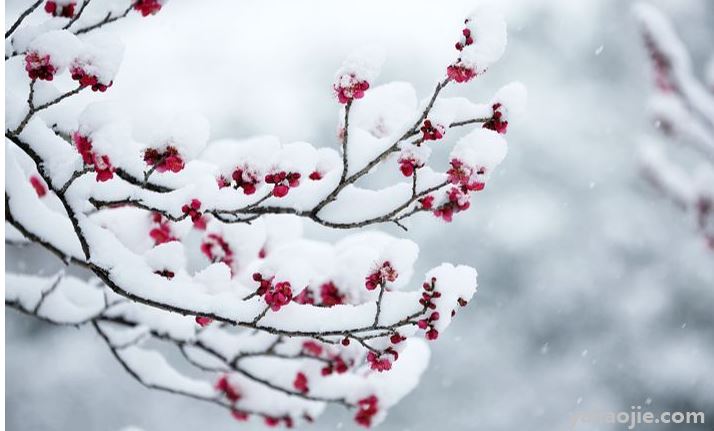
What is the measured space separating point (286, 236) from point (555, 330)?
31.3 feet

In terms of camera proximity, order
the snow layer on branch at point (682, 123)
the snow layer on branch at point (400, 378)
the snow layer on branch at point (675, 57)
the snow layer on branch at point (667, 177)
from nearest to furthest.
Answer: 1. the snow layer on branch at point (400, 378)
2. the snow layer on branch at point (682, 123)
3. the snow layer on branch at point (675, 57)
4. the snow layer on branch at point (667, 177)

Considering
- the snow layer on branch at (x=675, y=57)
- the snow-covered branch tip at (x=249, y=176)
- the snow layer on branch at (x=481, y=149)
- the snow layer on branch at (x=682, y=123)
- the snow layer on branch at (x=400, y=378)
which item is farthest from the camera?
the snow layer on branch at (x=675, y=57)

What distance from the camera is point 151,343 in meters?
9.98

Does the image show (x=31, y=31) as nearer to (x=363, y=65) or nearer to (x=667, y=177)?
(x=363, y=65)

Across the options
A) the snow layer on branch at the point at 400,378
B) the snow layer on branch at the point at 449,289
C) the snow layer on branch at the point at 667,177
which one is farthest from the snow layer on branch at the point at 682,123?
the snow layer on branch at the point at 449,289

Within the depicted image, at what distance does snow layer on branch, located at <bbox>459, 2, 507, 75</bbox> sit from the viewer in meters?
1.71

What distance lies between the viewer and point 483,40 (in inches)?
68.2

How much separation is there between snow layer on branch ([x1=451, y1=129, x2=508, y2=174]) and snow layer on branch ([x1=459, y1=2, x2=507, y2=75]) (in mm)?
181

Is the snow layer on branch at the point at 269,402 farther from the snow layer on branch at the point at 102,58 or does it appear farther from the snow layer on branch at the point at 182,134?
the snow layer on branch at the point at 102,58

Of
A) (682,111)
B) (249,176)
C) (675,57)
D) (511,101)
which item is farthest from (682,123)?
(249,176)

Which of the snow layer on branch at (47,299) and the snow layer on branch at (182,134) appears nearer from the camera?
the snow layer on branch at (182,134)

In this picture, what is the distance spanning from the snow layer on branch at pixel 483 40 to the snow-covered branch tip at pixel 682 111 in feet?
6.42

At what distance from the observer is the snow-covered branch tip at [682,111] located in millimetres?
3389

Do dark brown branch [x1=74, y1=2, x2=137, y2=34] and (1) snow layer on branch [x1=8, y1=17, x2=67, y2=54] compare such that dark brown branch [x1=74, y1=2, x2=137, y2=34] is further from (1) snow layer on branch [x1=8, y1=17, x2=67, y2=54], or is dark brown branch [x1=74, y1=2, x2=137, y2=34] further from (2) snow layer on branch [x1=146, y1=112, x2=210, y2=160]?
(2) snow layer on branch [x1=146, y1=112, x2=210, y2=160]
